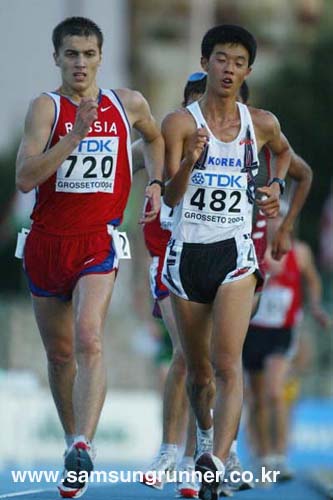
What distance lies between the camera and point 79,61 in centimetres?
1064

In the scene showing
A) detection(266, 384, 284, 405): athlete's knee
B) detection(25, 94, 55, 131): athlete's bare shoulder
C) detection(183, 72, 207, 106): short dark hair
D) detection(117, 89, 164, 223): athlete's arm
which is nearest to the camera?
detection(25, 94, 55, 131): athlete's bare shoulder

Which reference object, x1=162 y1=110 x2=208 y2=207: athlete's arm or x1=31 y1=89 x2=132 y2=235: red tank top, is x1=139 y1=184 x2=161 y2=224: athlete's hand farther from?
x1=31 y1=89 x2=132 y2=235: red tank top

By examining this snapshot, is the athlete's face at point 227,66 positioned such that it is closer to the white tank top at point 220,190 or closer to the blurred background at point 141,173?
the white tank top at point 220,190

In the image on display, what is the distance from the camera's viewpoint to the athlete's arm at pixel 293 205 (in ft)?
39.4

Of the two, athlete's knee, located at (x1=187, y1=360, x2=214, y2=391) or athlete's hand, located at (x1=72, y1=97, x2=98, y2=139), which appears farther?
athlete's knee, located at (x1=187, y1=360, x2=214, y2=391)

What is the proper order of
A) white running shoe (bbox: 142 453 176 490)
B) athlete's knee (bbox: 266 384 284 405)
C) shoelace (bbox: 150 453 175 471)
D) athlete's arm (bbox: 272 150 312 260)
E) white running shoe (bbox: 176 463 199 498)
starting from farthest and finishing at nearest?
athlete's knee (bbox: 266 384 284 405)
athlete's arm (bbox: 272 150 312 260)
shoelace (bbox: 150 453 175 471)
white running shoe (bbox: 142 453 176 490)
white running shoe (bbox: 176 463 199 498)

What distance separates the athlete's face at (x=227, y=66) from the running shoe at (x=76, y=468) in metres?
2.24

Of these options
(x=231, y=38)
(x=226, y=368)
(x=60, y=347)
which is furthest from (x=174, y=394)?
(x=231, y=38)

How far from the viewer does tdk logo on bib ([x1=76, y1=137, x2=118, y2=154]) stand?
10.6 meters

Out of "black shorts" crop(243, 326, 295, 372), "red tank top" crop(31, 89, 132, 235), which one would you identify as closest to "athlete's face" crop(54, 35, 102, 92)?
"red tank top" crop(31, 89, 132, 235)

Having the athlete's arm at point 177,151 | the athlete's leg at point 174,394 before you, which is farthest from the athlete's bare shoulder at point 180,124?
the athlete's leg at point 174,394

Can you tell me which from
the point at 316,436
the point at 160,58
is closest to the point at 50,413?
the point at 316,436

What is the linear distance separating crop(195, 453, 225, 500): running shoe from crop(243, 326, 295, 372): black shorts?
21.4 ft

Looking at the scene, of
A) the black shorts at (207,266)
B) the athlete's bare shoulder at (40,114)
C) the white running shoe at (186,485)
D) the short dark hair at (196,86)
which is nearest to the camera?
the athlete's bare shoulder at (40,114)
